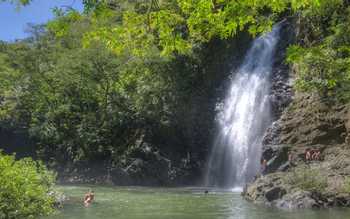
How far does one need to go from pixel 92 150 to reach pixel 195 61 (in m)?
10.3

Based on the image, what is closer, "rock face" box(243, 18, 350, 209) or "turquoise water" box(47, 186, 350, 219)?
"turquoise water" box(47, 186, 350, 219)

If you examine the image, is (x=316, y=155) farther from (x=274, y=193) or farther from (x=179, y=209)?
(x=179, y=209)

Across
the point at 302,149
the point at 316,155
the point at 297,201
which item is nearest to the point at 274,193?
the point at 297,201

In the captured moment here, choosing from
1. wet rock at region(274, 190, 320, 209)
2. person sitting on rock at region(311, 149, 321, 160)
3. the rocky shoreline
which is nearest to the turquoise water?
wet rock at region(274, 190, 320, 209)

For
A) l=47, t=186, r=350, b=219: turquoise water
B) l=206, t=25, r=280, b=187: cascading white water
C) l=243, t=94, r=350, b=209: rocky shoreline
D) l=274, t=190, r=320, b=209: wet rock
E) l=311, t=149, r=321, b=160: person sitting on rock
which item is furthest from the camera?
l=206, t=25, r=280, b=187: cascading white water

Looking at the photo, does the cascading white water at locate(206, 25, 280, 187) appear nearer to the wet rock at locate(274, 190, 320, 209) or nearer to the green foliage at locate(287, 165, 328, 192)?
the green foliage at locate(287, 165, 328, 192)

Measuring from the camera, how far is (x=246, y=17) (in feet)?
20.5

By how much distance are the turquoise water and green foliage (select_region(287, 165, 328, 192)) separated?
5.93ft

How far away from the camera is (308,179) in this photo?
856 inches

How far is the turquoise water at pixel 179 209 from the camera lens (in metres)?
18.8

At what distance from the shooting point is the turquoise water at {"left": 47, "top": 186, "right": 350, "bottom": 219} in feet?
61.8

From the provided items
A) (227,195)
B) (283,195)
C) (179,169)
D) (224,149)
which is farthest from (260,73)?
(283,195)

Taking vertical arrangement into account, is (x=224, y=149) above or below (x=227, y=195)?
above

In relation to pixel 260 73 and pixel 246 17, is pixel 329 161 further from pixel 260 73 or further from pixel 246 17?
pixel 246 17
